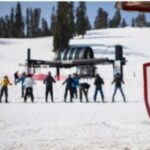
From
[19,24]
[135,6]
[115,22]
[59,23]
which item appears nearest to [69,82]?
[135,6]

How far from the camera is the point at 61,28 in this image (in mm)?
56719

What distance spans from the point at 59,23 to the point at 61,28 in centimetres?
69

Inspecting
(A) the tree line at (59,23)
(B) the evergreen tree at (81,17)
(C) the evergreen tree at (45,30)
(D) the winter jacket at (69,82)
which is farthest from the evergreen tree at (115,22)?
(D) the winter jacket at (69,82)

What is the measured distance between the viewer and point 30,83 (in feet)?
55.6

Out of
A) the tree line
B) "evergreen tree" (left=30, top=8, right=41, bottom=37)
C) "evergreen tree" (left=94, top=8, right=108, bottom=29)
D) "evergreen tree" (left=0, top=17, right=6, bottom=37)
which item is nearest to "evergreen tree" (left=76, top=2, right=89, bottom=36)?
the tree line

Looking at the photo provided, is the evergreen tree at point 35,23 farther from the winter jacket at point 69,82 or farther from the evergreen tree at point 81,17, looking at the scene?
the winter jacket at point 69,82

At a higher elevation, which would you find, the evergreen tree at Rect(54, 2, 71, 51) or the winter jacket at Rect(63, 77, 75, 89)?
the evergreen tree at Rect(54, 2, 71, 51)

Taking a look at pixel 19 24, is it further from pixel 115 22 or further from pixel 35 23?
pixel 115 22

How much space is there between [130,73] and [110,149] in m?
31.4

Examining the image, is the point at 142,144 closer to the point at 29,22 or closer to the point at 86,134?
the point at 86,134

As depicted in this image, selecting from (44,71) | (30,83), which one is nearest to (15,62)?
(44,71)

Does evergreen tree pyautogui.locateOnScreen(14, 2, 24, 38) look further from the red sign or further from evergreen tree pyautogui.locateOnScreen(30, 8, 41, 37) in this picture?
the red sign

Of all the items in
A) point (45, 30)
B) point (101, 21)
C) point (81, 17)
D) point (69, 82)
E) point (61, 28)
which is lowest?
point (69, 82)

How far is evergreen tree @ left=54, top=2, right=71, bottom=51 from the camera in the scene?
56000 millimetres
